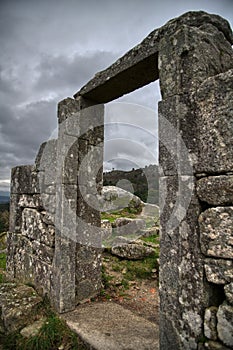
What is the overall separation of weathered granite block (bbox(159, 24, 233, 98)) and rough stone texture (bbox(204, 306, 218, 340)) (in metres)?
1.82

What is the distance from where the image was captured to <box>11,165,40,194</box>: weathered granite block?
471 cm

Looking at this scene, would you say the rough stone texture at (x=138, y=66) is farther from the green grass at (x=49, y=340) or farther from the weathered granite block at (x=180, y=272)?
the green grass at (x=49, y=340)

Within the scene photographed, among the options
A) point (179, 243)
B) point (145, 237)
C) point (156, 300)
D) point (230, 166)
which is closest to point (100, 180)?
point (156, 300)

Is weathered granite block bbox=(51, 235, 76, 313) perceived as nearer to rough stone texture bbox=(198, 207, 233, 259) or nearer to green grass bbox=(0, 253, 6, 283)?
green grass bbox=(0, 253, 6, 283)

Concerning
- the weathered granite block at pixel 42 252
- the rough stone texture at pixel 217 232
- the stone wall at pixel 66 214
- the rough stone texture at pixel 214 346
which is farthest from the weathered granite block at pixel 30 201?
the rough stone texture at pixel 214 346

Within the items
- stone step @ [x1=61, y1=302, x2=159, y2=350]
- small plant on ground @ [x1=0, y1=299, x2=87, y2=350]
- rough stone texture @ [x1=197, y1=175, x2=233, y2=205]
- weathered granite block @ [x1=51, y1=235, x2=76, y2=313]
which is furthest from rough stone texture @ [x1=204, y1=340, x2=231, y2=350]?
weathered granite block @ [x1=51, y1=235, x2=76, y2=313]

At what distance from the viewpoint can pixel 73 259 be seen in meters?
3.92

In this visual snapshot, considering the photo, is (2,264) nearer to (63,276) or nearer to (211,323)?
(63,276)

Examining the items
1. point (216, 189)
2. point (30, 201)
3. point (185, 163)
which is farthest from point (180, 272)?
point (30, 201)

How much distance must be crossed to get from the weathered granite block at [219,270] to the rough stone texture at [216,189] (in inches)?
17.6

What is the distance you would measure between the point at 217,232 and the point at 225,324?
2.18ft

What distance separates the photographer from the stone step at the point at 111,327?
2.85 m

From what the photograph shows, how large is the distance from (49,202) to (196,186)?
104 inches

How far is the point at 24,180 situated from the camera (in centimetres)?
508
